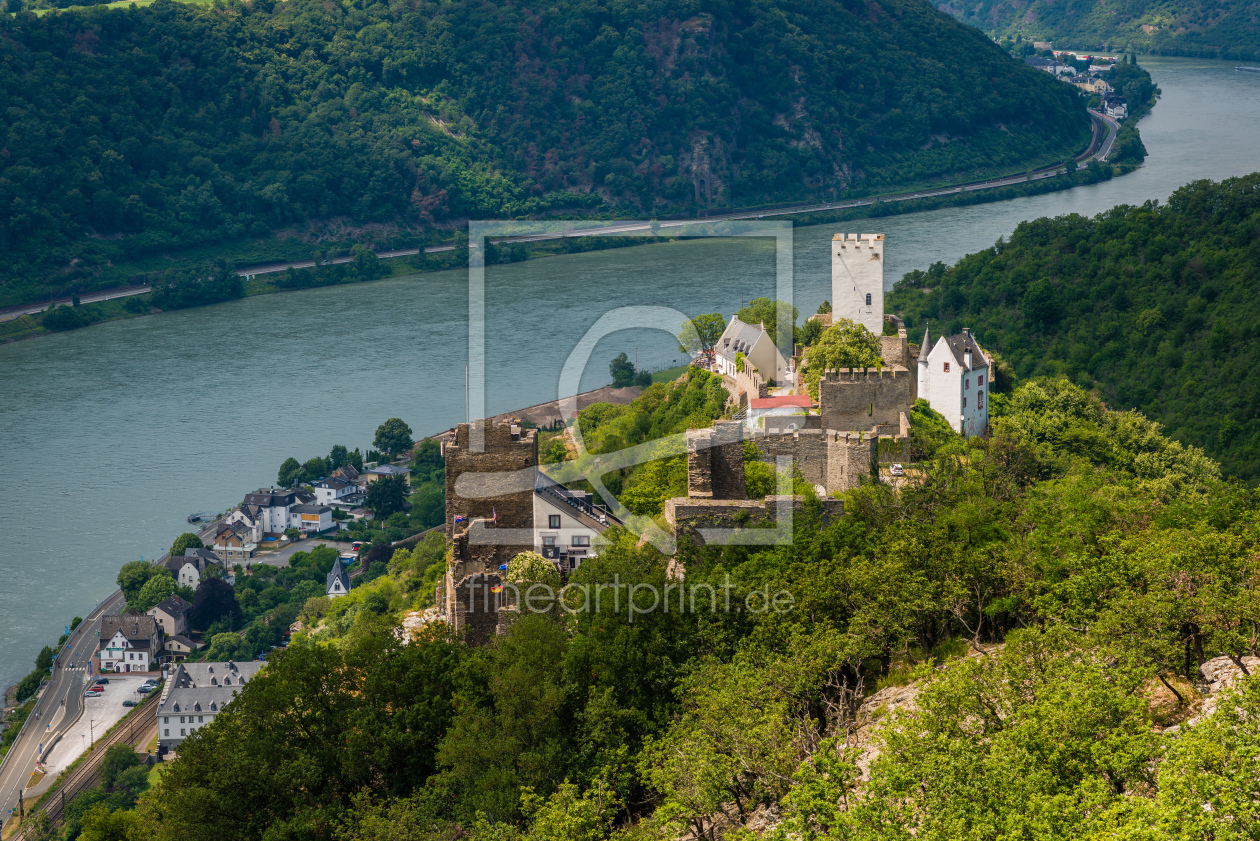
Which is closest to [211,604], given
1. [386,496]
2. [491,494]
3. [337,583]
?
[337,583]

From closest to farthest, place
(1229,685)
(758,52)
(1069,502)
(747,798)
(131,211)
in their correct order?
(1229,685) < (747,798) < (1069,502) < (131,211) < (758,52)

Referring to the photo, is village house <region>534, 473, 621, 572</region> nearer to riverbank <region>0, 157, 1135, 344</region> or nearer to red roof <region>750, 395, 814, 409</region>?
red roof <region>750, 395, 814, 409</region>

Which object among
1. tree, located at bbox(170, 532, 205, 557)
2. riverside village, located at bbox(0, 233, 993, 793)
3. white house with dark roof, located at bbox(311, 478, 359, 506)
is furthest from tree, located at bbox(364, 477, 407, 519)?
tree, located at bbox(170, 532, 205, 557)

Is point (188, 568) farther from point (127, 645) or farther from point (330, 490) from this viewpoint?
point (330, 490)

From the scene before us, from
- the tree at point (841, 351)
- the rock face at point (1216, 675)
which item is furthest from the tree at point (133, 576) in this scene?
the rock face at point (1216, 675)

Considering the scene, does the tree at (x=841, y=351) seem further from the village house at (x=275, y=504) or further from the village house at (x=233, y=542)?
the village house at (x=275, y=504)

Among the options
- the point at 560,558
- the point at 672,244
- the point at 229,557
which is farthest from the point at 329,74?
the point at 560,558

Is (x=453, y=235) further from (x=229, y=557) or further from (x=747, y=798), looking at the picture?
(x=747, y=798)

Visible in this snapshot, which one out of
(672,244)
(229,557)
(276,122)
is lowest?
(229,557)
